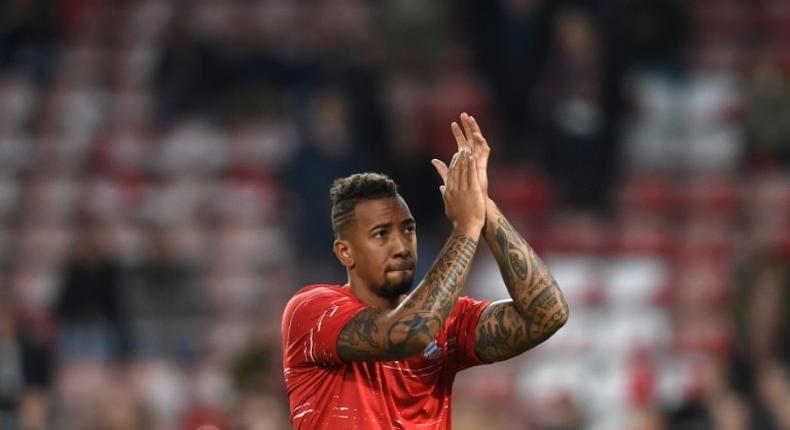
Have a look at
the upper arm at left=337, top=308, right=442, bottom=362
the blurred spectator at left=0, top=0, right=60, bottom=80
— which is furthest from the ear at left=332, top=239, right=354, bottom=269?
the blurred spectator at left=0, top=0, right=60, bottom=80

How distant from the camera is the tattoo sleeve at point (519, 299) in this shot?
16.8 ft

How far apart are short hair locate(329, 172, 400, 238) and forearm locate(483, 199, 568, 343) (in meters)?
0.36

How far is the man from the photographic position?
507 centimetres

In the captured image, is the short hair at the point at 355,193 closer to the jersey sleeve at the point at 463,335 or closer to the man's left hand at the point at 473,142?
the man's left hand at the point at 473,142

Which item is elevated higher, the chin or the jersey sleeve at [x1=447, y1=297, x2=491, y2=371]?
the chin

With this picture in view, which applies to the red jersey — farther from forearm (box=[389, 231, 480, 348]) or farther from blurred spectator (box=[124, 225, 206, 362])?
blurred spectator (box=[124, 225, 206, 362])

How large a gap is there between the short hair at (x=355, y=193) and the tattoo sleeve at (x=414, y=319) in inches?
13.3

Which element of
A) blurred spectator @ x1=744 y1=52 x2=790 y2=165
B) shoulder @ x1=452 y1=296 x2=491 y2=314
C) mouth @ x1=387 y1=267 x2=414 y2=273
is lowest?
shoulder @ x1=452 y1=296 x2=491 y2=314

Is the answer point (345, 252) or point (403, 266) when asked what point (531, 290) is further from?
point (345, 252)

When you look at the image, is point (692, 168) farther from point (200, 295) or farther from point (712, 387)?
point (200, 295)

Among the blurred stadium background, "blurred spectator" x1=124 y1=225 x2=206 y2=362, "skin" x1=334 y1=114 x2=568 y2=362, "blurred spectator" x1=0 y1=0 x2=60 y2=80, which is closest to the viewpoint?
"skin" x1=334 y1=114 x2=568 y2=362

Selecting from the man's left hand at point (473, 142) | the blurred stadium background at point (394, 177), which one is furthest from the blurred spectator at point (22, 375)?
the man's left hand at point (473, 142)

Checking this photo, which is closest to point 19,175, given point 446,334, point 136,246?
point 136,246

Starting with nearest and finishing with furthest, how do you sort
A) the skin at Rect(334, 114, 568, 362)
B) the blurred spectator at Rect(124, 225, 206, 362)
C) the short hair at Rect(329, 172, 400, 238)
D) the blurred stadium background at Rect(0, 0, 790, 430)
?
1. the skin at Rect(334, 114, 568, 362)
2. the short hair at Rect(329, 172, 400, 238)
3. the blurred stadium background at Rect(0, 0, 790, 430)
4. the blurred spectator at Rect(124, 225, 206, 362)
